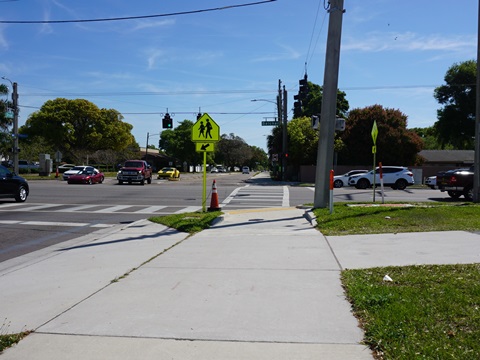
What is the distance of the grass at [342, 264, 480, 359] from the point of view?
3660 millimetres

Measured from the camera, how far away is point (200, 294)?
5.48m

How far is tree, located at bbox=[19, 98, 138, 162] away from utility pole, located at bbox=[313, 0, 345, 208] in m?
60.3

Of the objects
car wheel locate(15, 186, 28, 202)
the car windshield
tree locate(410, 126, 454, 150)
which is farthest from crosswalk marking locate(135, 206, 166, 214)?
tree locate(410, 126, 454, 150)

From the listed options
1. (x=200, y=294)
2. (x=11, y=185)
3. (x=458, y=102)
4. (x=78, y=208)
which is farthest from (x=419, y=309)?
(x=458, y=102)

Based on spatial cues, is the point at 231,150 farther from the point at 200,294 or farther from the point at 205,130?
the point at 200,294

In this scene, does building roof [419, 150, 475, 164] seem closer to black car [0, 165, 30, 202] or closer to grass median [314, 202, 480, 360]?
black car [0, 165, 30, 202]

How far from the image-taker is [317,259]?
734 centimetres

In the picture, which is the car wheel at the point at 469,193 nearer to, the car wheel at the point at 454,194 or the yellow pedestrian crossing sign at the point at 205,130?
the car wheel at the point at 454,194

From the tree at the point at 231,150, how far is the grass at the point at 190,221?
11949 cm

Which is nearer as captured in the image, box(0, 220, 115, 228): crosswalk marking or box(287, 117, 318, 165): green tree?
box(0, 220, 115, 228): crosswalk marking

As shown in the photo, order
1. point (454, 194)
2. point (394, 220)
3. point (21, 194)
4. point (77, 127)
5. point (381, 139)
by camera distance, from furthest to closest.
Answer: point (77, 127) < point (381, 139) < point (454, 194) < point (21, 194) < point (394, 220)

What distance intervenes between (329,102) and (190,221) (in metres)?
5.82

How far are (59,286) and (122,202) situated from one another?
47.4ft

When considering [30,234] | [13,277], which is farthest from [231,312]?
[30,234]
